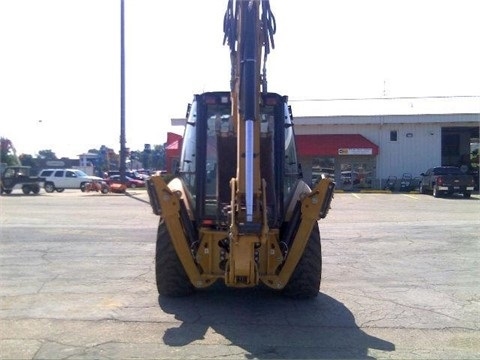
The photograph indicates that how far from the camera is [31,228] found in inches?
673

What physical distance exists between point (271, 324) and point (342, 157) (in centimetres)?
3639

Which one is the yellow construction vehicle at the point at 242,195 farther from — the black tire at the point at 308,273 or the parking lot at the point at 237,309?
the parking lot at the point at 237,309

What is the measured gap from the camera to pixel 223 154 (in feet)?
25.6

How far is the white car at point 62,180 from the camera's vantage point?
42.6 meters

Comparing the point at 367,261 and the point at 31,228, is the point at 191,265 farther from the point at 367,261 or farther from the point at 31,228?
the point at 31,228

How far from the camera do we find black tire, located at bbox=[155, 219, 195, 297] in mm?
7887

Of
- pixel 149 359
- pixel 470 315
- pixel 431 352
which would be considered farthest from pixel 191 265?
pixel 470 315

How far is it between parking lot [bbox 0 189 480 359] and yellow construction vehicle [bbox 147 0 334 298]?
501 mm

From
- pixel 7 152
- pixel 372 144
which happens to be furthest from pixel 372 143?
pixel 7 152

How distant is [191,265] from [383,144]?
37.0 m

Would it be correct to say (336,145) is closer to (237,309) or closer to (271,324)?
(237,309)

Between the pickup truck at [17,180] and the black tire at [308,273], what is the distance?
1288 inches

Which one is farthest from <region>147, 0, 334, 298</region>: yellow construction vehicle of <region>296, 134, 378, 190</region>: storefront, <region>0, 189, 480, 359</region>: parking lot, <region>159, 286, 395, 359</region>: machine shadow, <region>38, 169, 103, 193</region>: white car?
<region>38, 169, 103, 193</region>: white car

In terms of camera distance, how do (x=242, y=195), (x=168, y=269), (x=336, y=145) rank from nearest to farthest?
1. (x=242, y=195)
2. (x=168, y=269)
3. (x=336, y=145)
